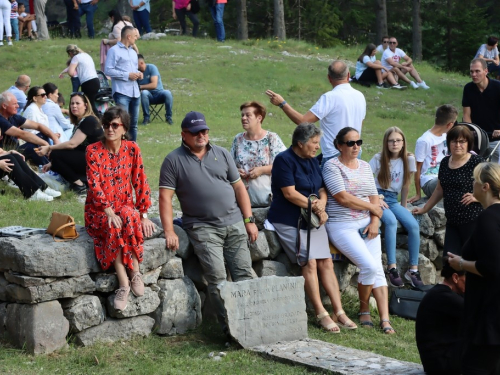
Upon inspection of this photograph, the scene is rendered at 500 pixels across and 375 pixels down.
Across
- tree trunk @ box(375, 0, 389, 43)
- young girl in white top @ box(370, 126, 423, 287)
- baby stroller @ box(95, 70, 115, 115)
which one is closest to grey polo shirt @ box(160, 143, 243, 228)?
young girl in white top @ box(370, 126, 423, 287)

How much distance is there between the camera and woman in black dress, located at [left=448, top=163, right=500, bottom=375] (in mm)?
5023

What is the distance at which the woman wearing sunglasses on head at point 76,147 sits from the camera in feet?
31.4

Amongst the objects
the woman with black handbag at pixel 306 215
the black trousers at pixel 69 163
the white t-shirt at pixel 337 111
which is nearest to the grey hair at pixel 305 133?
the woman with black handbag at pixel 306 215

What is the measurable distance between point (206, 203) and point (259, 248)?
889mm

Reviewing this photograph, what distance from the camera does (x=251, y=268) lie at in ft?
23.6

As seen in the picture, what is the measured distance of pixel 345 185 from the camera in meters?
7.64

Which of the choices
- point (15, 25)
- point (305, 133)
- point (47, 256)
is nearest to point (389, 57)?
point (15, 25)

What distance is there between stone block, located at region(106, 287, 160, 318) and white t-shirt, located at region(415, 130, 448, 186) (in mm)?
3943

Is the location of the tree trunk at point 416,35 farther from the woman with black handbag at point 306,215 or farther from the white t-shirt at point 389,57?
A: the woman with black handbag at point 306,215

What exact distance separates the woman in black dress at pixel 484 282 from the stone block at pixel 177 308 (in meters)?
2.62

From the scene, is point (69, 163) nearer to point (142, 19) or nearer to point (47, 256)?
point (47, 256)

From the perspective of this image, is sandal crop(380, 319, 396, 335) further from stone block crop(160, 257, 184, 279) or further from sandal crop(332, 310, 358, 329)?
stone block crop(160, 257, 184, 279)

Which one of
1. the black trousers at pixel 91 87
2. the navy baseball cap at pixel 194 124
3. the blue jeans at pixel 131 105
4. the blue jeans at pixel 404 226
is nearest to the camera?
the navy baseball cap at pixel 194 124

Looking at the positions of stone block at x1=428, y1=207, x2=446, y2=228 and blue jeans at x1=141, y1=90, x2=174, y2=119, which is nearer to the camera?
stone block at x1=428, y1=207, x2=446, y2=228
